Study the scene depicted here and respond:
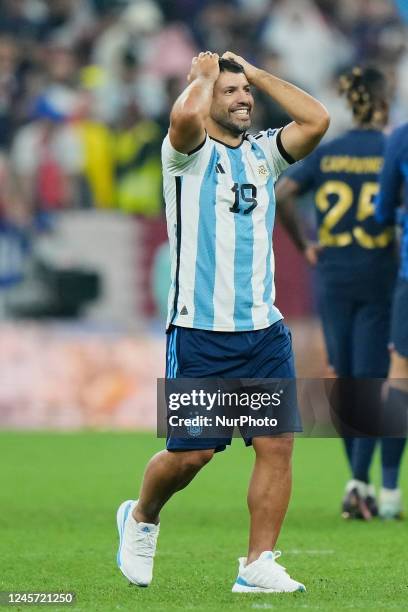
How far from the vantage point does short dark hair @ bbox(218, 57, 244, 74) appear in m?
6.34

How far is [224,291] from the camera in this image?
20.6 ft

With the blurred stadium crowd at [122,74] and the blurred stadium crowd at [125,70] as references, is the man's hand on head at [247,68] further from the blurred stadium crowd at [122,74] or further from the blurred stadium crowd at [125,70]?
the blurred stadium crowd at [125,70]

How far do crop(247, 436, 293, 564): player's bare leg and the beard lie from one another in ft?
4.14

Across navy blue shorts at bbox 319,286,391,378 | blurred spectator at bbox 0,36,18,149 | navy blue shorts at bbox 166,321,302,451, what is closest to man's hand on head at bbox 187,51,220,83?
navy blue shorts at bbox 166,321,302,451

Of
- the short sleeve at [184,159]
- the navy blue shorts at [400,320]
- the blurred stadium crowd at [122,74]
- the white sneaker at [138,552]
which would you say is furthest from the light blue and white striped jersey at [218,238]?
the blurred stadium crowd at [122,74]

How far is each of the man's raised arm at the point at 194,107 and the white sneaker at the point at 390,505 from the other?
357 cm

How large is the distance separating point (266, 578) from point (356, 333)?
341 centimetres

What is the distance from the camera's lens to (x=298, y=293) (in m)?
14.5

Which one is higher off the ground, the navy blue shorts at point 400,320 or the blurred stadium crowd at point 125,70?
the blurred stadium crowd at point 125,70

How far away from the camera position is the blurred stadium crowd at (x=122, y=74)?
1580cm

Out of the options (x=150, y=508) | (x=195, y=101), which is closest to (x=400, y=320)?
(x=150, y=508)

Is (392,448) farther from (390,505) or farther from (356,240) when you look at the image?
(356,240)

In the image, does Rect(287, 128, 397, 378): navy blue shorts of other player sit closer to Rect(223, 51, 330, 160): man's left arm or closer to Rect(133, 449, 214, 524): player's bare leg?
Rect(223, 51, 330, 160): man's left arm

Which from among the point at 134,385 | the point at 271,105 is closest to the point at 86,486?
the point at 134,385
